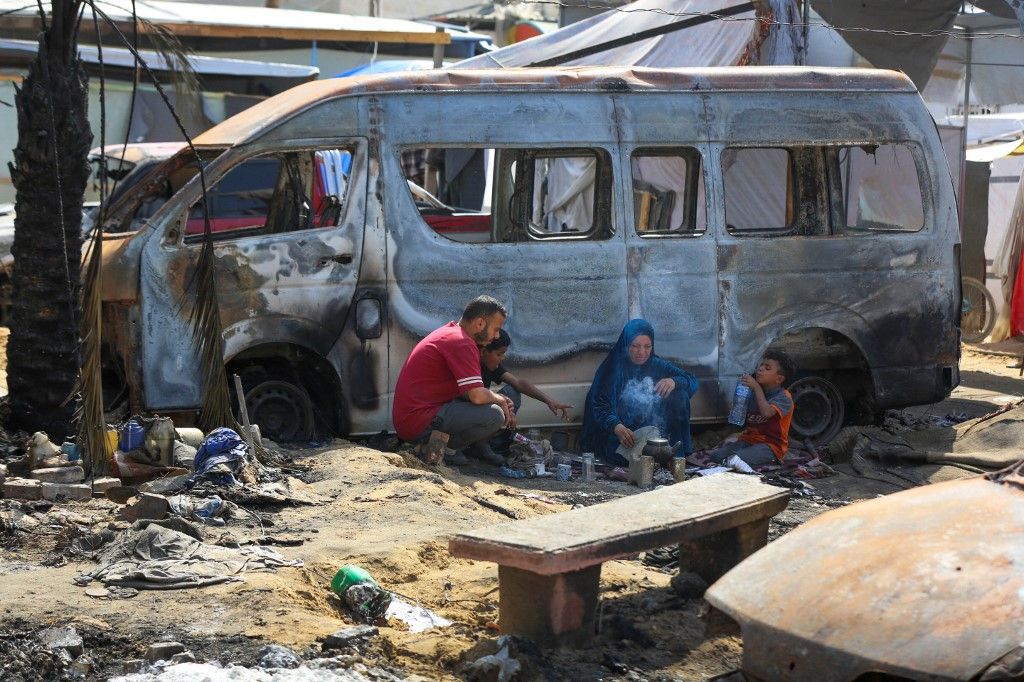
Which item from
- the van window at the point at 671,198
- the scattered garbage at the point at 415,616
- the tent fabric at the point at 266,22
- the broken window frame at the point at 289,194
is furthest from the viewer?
the tent fabric at the point at 266,22

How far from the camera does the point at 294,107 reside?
826cm

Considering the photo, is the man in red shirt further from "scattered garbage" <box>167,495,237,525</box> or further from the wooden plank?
the wooden plank

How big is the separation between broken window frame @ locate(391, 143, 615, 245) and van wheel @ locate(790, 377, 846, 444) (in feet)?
6.22

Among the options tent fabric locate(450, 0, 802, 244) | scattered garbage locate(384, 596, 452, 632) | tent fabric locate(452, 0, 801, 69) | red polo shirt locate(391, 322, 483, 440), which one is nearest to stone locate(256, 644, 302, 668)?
scattered garbage locate(384, 596, 452, 632)

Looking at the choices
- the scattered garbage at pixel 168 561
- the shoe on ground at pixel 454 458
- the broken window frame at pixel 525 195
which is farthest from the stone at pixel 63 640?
the broken window frame at pixel 525 195

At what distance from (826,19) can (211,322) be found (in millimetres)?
7524

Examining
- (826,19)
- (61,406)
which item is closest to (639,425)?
(61,406)

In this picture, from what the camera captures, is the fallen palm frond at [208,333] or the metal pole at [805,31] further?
the metal pole at [805,31]

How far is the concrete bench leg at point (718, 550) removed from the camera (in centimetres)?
608

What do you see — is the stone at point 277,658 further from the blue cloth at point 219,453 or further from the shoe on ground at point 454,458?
the shoe on ground at point 454,458

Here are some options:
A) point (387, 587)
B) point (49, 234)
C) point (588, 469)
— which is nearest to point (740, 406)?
point (588, 469)

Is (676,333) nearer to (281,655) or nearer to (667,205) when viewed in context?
(667,205)

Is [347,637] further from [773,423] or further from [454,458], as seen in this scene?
[773,423]

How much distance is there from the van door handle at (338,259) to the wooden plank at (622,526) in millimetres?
2887
